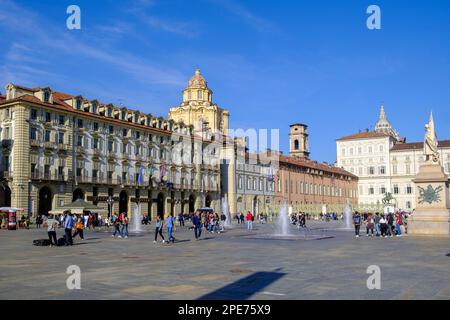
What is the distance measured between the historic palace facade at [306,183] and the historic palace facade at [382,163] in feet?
11.7

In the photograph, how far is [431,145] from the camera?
2986 cm

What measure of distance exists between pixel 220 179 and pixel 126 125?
78.4ft

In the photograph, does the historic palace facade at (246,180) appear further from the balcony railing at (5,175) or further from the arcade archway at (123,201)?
the balcony railing at (5,175)

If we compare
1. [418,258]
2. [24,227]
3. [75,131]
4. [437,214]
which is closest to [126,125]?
[75,131]

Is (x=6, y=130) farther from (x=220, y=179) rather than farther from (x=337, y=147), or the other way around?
(x=337, y=147)

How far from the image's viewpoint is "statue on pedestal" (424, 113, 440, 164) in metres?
29.5

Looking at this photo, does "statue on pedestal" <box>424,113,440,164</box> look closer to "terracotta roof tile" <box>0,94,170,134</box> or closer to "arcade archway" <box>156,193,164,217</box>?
"terracotta roof tile" <box>0,94,170,134</box>

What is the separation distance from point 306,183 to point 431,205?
72894 mm

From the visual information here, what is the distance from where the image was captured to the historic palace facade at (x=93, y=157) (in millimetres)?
49812

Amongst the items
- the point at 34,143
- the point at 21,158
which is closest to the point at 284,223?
the point at 21,158

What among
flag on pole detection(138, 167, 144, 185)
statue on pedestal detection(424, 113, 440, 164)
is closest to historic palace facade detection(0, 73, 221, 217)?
flag on pole detection(138, 167, 144, 185)

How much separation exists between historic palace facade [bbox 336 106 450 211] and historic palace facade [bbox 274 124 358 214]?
3.57 m

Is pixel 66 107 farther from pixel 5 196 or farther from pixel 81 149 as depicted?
pixel 5 196

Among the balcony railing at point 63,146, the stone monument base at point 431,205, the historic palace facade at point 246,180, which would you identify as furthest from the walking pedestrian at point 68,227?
the historic palace facade at point 246,180
